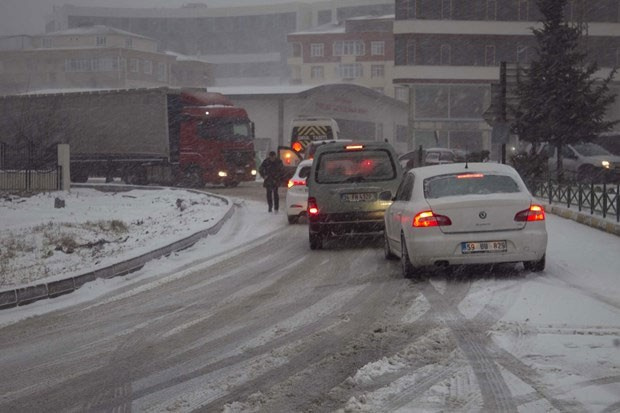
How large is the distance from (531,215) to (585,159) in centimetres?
2272

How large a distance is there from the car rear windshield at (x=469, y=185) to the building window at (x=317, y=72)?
89.0m

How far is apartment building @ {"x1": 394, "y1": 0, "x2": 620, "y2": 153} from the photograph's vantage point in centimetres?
6138

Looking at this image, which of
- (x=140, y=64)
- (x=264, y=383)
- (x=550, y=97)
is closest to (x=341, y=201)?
(x=264, y=383)

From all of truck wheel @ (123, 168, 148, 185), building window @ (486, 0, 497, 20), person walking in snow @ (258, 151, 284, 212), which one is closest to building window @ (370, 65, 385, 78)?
building window @ (486, 0, 497, 20)

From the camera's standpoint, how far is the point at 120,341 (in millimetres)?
8039

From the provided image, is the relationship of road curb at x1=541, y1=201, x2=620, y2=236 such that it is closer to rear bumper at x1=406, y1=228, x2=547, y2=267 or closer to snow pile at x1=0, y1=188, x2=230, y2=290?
rear bumper at x1=406, y1=228, x2=547, y2=267

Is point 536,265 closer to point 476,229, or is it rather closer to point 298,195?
point 476,229

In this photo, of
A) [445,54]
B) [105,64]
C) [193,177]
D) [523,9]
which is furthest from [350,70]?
A: [193,177]

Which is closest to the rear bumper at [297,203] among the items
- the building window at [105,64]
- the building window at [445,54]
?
the building window at [445,54]

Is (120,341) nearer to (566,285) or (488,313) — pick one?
(488,313)

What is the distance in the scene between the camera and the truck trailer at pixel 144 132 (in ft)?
126

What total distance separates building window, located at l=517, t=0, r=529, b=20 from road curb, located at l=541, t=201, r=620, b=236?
42.5 meters

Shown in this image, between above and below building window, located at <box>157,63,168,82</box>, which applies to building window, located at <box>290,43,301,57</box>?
above

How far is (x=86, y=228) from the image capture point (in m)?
19.7
